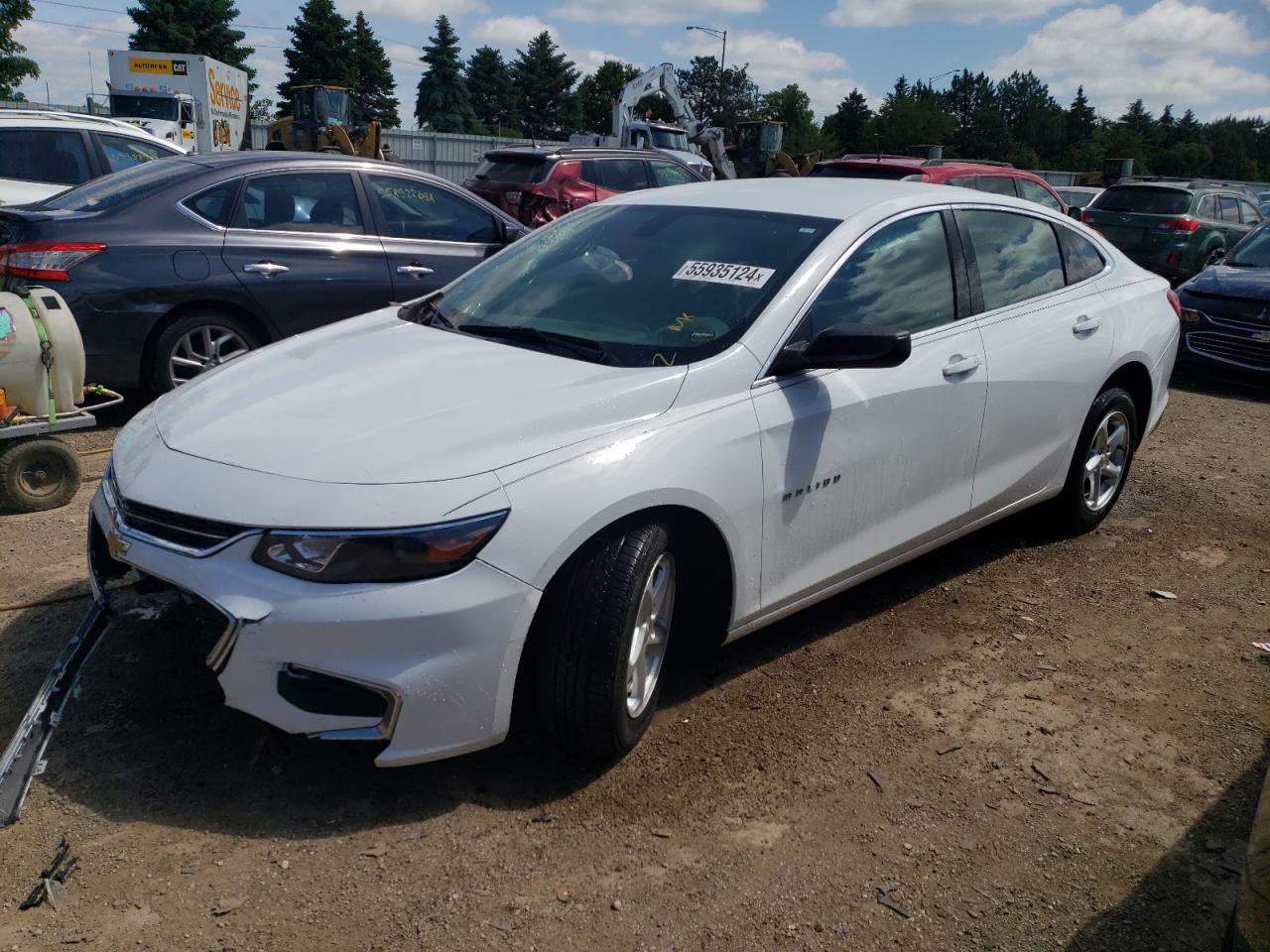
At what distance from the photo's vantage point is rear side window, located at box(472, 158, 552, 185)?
12.8m

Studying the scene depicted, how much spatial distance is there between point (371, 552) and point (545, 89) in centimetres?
9281

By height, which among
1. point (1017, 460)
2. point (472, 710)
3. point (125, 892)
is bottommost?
point (125, 892)

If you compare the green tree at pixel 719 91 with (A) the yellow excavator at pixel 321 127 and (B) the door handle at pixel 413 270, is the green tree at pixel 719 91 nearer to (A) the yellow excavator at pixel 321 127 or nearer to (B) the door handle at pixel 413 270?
(A) the yellow excavator at pixel 321 127

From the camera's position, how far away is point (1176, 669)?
13.4ft

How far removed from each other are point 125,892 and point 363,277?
5121 mm

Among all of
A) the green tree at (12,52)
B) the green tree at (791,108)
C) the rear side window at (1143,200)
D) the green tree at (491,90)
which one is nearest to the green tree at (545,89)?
the green tree at (491,90)

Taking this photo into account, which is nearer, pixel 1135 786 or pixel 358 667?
pixel 358 667

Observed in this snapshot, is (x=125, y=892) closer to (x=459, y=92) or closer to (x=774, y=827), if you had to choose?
(x=774, y=827)

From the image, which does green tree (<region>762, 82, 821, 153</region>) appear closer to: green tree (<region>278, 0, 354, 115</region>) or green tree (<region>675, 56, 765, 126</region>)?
green tree (<region>675, 56, 765, 126</region>)

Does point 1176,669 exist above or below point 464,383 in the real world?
below

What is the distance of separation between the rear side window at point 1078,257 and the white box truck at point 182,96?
74.8 feet

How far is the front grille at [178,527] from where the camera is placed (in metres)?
2.79

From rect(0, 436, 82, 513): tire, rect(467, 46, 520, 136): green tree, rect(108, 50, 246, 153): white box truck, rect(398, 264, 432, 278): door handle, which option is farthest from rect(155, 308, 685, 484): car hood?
rect(467, 46, 520, 136): green tree

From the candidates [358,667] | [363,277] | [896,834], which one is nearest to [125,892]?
[358,667]
